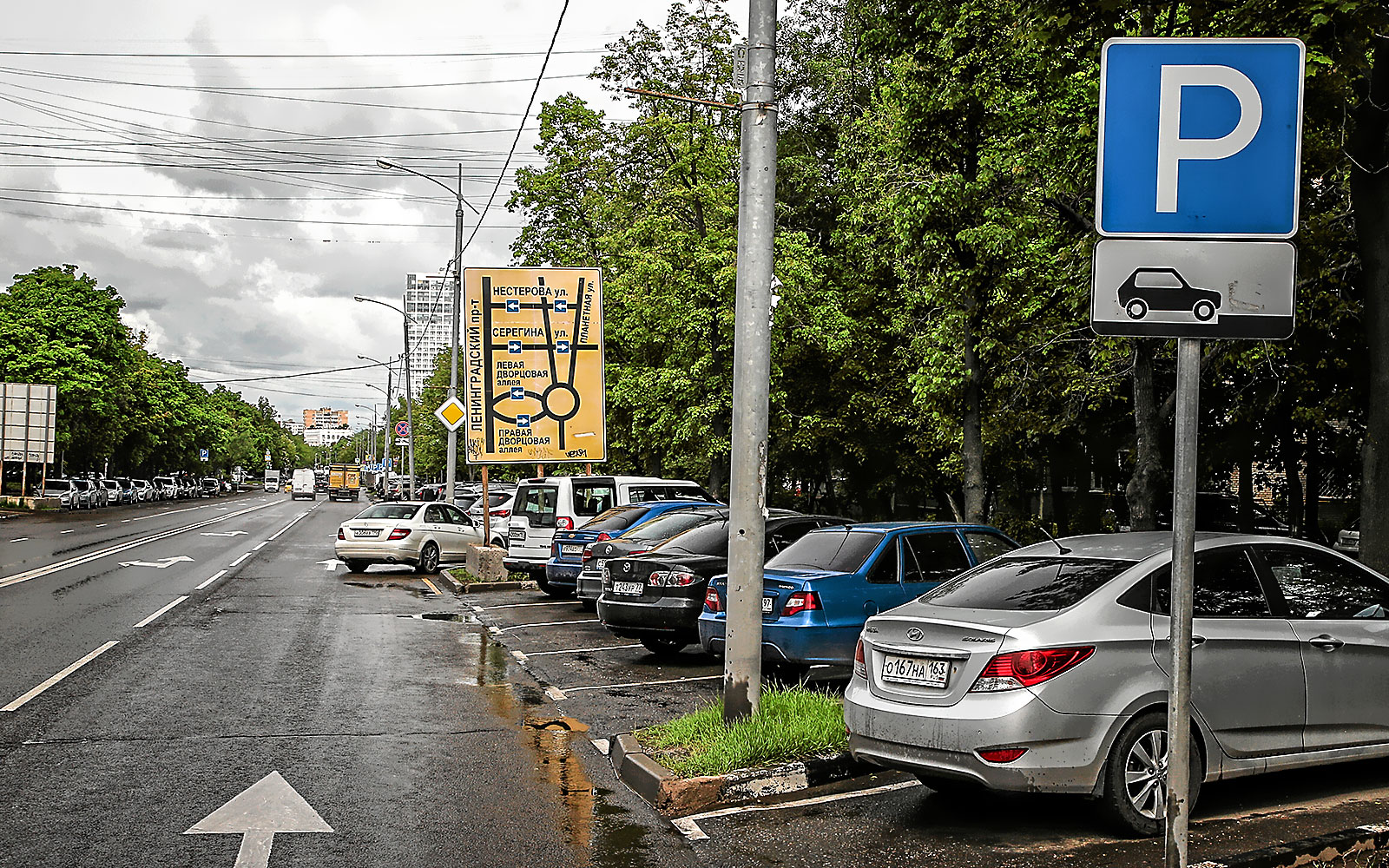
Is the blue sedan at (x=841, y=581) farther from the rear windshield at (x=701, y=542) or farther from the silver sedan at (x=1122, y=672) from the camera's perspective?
the silver sedan at (x=1122, y=672)

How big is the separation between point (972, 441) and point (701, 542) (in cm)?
757

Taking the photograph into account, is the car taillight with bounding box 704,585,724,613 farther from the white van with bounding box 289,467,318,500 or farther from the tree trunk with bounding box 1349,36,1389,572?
the white van with bounding box 289,467,318,500

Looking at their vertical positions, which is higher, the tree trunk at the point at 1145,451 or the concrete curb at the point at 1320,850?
the tree trunk at the point at 1145,451

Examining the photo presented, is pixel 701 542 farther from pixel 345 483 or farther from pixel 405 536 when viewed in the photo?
pixel 345 483

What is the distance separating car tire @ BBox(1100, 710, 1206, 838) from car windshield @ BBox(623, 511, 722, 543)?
8.75 meters

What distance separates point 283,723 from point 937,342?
1260cm

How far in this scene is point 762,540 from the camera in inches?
311

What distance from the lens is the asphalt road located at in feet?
19.6

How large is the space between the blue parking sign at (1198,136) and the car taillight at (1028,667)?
251cm

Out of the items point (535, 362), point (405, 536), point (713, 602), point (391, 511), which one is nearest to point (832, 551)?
point (713, 602)

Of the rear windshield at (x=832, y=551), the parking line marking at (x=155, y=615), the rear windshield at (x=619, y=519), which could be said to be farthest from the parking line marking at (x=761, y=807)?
the parking line marking at (x=155, y=615)

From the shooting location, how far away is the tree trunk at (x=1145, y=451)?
16.0 metres

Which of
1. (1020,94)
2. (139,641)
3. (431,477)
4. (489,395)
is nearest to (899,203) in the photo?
(1020,94)

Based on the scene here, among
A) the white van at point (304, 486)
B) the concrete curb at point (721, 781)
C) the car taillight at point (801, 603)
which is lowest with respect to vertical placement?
the white van at point (304, 486)
